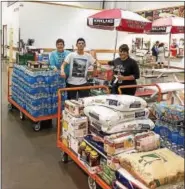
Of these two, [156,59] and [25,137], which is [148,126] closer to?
[25,137]

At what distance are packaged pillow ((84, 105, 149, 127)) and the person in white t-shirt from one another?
1448 millimetres

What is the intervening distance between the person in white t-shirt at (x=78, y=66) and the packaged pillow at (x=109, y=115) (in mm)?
1448

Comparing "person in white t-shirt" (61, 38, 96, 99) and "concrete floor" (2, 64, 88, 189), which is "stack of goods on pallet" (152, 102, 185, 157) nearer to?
"concrete floor" (2, 64, 88, 189)

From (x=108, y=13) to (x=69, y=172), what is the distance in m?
3.52

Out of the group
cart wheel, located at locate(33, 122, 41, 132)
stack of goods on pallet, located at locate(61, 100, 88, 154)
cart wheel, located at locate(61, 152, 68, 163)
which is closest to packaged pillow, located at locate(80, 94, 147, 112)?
stack of goods on pallet, located at locate(61, 100, 88, 154)

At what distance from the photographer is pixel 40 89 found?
425 cm

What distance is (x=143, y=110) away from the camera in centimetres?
276

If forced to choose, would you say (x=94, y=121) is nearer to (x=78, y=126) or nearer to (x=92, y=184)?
(x=78, y=126)

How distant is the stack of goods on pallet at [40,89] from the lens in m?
4.21

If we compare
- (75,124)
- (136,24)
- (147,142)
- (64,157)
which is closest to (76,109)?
(75,124)

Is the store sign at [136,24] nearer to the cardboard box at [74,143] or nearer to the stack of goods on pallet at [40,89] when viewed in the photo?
the stack of goods on pallet at [40,89]

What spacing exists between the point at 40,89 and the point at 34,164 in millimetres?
1370

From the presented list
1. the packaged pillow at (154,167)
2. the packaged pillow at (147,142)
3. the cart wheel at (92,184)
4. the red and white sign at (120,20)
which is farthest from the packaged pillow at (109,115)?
the red and white sign at (120,20)

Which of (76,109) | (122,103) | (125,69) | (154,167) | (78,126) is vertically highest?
(125,69)
